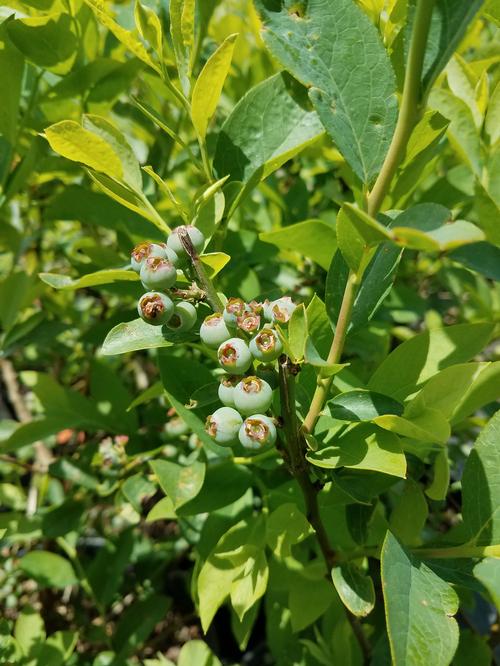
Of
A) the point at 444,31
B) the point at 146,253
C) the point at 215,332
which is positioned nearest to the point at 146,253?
the point at 146,253

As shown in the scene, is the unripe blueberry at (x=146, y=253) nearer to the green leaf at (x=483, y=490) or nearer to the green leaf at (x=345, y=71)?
the green leaf at (x=345, y=71)

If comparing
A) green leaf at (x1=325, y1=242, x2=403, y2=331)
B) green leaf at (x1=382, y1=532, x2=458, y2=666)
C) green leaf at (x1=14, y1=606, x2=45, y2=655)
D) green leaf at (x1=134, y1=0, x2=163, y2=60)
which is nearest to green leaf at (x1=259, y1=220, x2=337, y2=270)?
green leaf at (x1=325, y1=242, x2=403, y2=331)

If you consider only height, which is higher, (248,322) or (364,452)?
(248,322)

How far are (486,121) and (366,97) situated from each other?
0.27 metres

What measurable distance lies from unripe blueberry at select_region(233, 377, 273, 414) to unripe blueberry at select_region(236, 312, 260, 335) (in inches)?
1.8

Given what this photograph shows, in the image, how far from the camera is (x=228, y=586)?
76cm

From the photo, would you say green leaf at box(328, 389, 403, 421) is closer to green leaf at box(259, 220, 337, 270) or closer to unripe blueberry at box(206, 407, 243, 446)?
unripe blueberry at box(206, 407, 243, 446)

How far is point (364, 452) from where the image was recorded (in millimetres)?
→ 589

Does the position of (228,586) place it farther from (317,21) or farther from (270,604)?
(317,21)

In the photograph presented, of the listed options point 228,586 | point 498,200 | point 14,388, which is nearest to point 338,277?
point 498,200

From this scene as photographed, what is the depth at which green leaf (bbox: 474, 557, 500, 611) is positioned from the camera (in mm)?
581

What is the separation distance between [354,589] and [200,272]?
1.33 ft

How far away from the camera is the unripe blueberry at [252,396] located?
21.3 inches

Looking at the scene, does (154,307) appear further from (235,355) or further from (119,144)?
(119,144)
